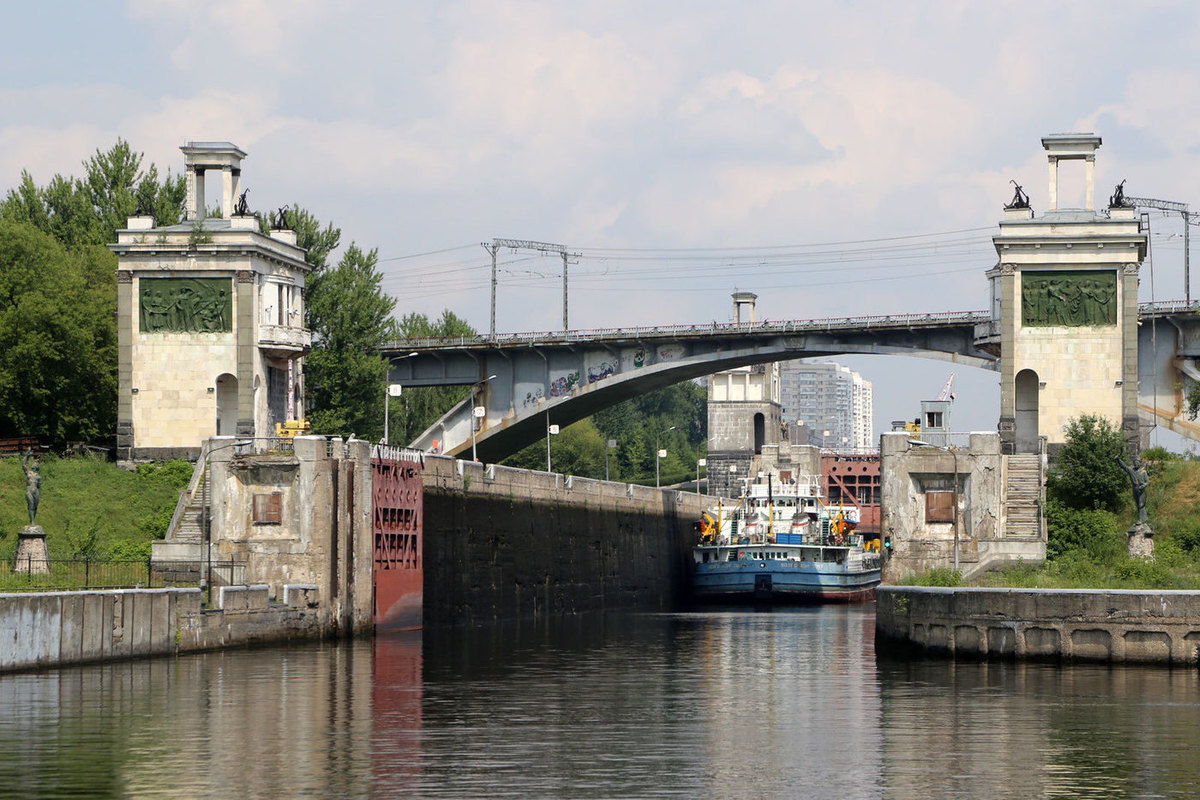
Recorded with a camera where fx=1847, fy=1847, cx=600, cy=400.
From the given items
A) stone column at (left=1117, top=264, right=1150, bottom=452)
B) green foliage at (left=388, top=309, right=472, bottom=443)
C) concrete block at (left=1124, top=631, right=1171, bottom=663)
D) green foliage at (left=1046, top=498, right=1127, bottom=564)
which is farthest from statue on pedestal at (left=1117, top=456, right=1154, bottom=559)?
green foliage at (left=388, top=309, right=472, bottom=443)

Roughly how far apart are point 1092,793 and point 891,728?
834 cm

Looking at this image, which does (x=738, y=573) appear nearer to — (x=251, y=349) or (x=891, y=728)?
(x=251, y=349)

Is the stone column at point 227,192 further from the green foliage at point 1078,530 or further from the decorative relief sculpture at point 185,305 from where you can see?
the green foliage at point 1078,530

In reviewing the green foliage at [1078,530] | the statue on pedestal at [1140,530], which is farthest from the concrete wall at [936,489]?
the statue on pedestal at [1140,530]

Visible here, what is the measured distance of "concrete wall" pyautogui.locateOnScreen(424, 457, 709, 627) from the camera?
232 feet

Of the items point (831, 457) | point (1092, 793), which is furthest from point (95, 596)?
point (831, 457)

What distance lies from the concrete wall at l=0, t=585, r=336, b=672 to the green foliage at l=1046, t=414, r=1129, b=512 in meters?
29.5

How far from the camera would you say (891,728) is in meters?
35.5

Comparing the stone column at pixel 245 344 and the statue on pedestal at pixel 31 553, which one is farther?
the stone column at pixel 245 344

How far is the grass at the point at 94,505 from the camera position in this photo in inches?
2393

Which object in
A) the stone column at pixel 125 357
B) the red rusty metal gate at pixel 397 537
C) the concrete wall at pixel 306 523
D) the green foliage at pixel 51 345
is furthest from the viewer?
Answer: the green foliage at pixel 51 345

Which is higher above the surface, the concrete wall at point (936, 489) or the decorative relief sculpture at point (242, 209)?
the decorative relief sculpture at point (242, 209)

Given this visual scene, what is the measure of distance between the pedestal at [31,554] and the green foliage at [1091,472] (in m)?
38.1

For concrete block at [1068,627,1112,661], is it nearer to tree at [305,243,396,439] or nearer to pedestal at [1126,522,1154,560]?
pedestal at [1126,522,1154,560]
